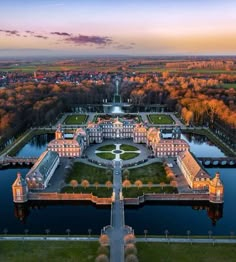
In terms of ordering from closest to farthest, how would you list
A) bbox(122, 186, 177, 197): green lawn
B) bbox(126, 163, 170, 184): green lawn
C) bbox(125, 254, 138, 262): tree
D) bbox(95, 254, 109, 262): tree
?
bbox(125, 254, 138, 262): tree → bbox(95, 254, 109, 262): tree → bbox(122, 186, 177, 197): green lawn → bbox(126, 163, 170, 184): green lawn

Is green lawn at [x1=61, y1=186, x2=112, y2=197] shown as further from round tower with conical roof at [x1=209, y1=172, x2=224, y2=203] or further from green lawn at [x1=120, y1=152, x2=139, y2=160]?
round tower with conical roof at [x1=209, y1=172, x2=224, y2=203]

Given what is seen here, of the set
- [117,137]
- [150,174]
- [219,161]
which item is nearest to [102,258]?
[150,174]

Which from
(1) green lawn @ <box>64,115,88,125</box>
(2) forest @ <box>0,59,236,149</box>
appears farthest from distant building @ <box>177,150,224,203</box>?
(1) green lawn @ <box>64,115,88,125</box>

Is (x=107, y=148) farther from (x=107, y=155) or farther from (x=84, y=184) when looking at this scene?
(x=84, y=184)

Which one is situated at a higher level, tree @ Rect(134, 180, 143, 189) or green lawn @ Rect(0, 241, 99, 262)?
tree @ Rect(134, 180, 143, 189)

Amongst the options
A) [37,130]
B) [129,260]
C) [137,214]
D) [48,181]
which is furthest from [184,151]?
[37,130]
